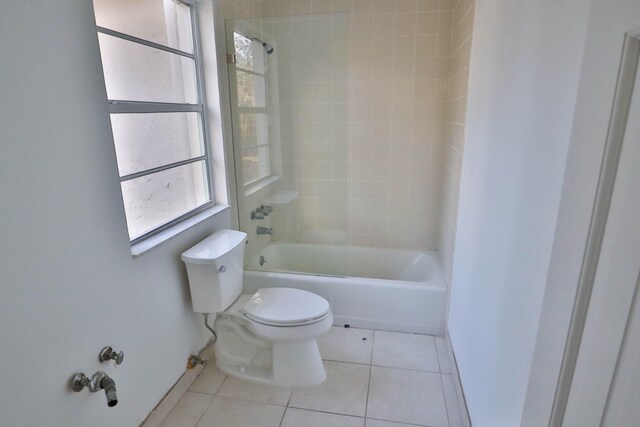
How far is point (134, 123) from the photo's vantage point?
167 cm

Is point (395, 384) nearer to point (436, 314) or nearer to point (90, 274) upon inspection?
point (436, 314)

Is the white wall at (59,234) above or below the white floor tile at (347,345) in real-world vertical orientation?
above

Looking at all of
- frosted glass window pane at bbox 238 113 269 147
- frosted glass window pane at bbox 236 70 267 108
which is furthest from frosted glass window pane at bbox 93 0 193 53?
frosted glass window pane at bbox 238 113 269 147

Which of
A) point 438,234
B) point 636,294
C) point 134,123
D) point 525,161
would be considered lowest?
point 438,234

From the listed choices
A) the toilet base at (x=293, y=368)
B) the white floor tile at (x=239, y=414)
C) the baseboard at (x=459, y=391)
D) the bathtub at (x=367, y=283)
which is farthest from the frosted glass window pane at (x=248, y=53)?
the baseboard at (x=459, y=391)

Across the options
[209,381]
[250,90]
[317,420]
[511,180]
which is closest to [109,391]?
[209,381]

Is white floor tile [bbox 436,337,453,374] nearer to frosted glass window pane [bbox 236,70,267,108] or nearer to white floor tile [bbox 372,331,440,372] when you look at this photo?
white floor tile [bbox 372,331,440,372]

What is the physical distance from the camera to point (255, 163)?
2.73 m

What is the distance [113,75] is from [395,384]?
208 centimetres

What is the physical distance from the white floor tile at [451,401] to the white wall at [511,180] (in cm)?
17

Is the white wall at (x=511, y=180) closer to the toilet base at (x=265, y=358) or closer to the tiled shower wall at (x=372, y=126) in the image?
the toilet base at (x=265, y=358)

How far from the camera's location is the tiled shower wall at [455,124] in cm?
211

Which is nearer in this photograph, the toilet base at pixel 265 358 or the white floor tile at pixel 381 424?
the white floor tile at pixel 381 424

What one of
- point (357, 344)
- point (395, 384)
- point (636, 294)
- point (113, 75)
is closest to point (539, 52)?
point (636, 294)
